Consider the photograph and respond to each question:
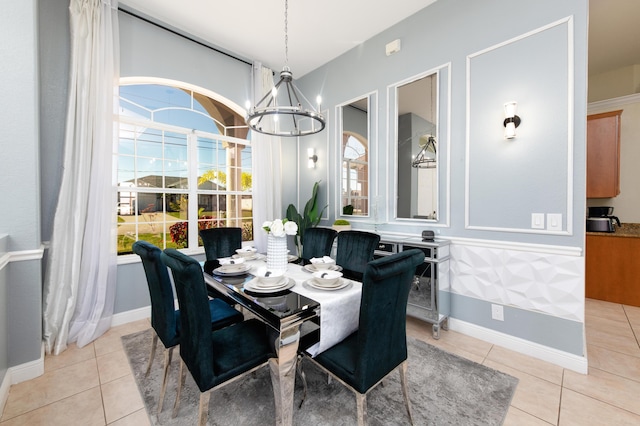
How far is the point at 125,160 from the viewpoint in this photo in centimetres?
304

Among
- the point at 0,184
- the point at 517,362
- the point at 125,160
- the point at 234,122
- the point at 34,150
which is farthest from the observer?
the point at 234,122

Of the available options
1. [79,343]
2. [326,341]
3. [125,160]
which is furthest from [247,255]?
[125,160]

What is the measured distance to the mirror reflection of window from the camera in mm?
3578

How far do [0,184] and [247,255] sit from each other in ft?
5.91

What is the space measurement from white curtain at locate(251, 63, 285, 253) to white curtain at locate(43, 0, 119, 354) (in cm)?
168

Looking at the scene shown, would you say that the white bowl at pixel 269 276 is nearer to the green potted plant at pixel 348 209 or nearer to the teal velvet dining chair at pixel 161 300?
the teal velvet dining chair at pixel 161 300

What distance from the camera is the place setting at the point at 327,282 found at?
1.67 m

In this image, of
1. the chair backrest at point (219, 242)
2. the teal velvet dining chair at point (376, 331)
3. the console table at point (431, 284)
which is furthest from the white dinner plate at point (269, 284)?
the console table at point (431, 284)

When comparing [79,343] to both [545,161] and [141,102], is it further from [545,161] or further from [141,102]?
[545,161]

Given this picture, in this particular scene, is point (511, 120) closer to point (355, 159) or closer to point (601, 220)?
point (355, 159)

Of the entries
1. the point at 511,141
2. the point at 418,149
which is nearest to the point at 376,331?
the point at 511,141

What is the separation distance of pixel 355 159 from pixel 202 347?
3.03m

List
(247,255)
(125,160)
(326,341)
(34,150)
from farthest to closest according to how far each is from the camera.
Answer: (125,160) → (247,255) → (34,150) → (326,341)

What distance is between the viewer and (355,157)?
12.2ft
